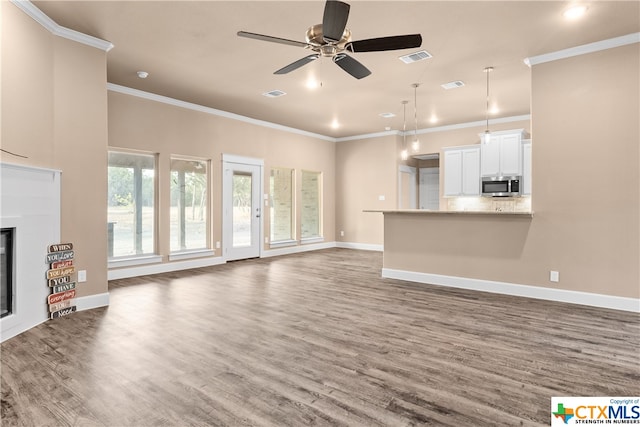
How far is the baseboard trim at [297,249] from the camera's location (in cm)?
805

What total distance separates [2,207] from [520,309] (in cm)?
513

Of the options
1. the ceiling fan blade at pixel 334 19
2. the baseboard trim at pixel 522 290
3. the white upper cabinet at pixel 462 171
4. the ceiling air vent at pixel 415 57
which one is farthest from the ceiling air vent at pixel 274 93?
the white upper cabinet at pixel 462 171

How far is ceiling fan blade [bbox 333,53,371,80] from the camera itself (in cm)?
320

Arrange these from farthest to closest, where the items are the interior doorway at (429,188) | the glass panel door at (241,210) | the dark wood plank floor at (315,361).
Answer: the interior doorway at (429,188) < the glass panel door at (241,210) < the dark wood plank floor at (315,361)

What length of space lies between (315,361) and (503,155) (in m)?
6.32

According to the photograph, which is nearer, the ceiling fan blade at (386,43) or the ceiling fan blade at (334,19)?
the ceiling fan blade at (334,19)

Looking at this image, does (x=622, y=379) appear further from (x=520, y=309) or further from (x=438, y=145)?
(x=438, y=145)

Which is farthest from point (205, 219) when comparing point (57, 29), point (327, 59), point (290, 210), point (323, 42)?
point (323, 42)

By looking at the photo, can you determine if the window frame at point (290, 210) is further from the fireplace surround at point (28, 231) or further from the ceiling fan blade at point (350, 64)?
the ceiling fan blade at point (350, 64)

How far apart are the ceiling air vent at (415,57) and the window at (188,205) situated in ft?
13.7

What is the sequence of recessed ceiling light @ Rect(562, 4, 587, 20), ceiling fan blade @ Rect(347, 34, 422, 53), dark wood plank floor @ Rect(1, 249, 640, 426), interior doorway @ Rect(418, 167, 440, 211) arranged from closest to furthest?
dark wood plank floor @ Rect(1, 249, 640, 426), ceiling fan blade @ Rect(347, 34, 422, 53), recessed ceiling light @ Rect(562, 4, 587, 20), interior doorway @ Rect(418, 167, 440, 211)

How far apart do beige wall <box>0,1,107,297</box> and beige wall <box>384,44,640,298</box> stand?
4.87 metres

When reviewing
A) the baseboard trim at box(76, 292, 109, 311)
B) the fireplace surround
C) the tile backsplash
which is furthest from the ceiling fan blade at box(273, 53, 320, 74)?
the tile backsplash

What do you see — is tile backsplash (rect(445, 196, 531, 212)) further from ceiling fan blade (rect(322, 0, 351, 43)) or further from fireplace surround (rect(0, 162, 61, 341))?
fireplace surround (rect(0, 162, 61, 341))
